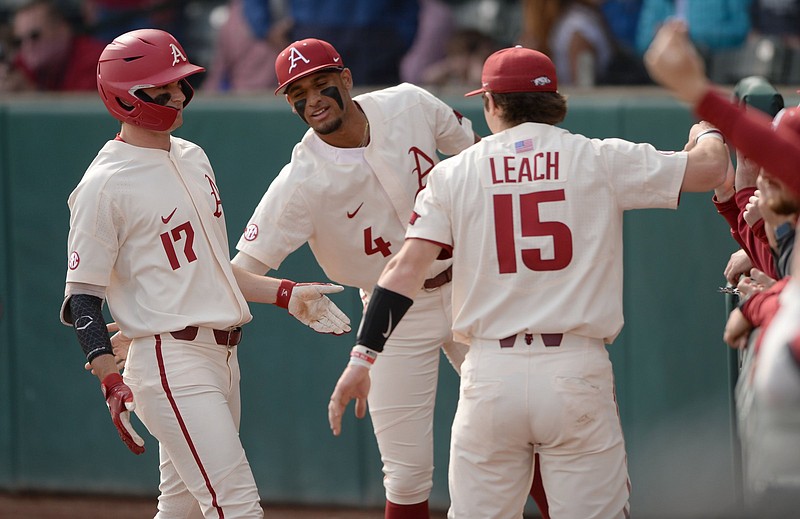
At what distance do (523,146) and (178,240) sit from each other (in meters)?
1.26

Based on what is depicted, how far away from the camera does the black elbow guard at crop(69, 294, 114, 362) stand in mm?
4012

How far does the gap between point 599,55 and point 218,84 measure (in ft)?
7.86

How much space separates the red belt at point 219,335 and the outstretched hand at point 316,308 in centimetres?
27

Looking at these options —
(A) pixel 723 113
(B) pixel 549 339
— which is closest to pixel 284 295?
(B) pixel 549 339

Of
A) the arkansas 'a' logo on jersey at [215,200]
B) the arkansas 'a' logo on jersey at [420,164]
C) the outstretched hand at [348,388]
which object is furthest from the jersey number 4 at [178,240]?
the arkansas 'a' logo on jersey at [420,164]

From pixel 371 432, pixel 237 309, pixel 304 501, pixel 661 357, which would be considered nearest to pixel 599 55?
pixel 661 357

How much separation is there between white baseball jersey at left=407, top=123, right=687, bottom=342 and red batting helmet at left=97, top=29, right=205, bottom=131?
3.58 ft

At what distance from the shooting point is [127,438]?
12.9 feet

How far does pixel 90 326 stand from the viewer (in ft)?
13.2

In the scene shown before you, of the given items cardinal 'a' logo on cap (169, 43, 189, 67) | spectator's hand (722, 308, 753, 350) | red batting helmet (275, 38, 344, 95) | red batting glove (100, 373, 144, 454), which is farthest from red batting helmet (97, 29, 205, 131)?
spectator's hand (722, 308, 753, 350)

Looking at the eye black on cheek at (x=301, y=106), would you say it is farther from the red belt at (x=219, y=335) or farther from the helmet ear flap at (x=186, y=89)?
the red belt at (x=219, y=335)

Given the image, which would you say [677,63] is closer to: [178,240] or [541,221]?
[541,221]

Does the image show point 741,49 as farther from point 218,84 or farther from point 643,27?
point 218,84

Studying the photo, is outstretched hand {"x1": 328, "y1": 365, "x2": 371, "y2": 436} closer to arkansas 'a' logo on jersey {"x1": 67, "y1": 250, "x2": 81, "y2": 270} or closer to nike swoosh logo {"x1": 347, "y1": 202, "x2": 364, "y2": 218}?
arkansas 'a' logo on jersey {"x1": 67, "y1": 250, "x2": 81, "y2": 270}
